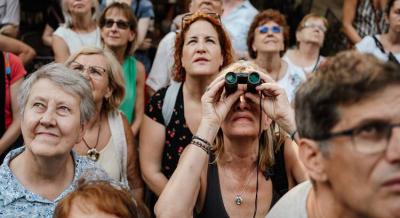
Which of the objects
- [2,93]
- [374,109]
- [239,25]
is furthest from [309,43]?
[374,109]

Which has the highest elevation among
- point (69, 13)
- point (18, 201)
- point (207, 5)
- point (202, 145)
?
→ point (207, 5)

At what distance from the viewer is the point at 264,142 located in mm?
3088

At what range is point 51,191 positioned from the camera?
2.96 meters

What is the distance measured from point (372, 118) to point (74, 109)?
170 cm

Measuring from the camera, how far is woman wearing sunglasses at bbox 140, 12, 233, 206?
3861 millimetres

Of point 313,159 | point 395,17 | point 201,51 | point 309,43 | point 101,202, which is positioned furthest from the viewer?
point 309,43

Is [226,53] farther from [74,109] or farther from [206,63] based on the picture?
[74,109]

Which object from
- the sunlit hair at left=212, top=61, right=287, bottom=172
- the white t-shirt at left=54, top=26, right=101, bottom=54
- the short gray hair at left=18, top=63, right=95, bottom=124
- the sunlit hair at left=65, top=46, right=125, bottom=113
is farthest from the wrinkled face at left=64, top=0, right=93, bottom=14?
the sunlit hair at left=212, top=61, right=287, bottom=172

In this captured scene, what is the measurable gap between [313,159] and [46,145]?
1.44 m

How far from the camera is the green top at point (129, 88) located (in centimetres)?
492

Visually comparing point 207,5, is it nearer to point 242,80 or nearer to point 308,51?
point 308,51

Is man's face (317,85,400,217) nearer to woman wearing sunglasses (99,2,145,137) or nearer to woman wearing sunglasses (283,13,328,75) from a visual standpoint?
woman wearing sunglasses (99,2,145,137)

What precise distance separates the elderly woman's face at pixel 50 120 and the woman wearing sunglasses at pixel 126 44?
187 centimetres

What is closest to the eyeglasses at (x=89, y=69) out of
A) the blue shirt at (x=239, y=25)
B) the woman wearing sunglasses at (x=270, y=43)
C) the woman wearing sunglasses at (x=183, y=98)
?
the woman wearing sunglasses at (x=183, y=98)
